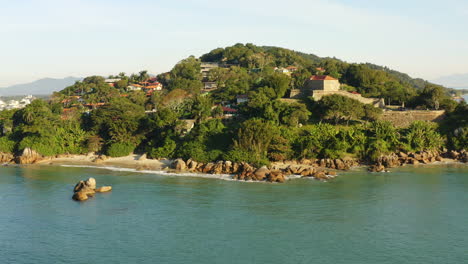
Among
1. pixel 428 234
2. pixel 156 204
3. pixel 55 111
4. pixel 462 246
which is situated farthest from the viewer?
pixel 55 111

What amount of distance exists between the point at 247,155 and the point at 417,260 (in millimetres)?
22885

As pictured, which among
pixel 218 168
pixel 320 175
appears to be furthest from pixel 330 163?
pixel 218 168

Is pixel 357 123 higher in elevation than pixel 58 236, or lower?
higher

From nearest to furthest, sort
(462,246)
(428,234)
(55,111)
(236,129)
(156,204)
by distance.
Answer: (462,246) < (428,234) < (156,204) < (236,129) < (55,111)

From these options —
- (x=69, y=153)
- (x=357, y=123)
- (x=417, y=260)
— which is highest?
(x=357, y=123)

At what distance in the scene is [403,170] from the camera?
143 feet

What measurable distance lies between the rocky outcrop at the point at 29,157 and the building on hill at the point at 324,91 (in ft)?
109

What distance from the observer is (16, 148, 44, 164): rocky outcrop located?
51031 millimetres

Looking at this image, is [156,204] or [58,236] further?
[156,204]

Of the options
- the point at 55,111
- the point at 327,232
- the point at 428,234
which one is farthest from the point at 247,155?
the point at 55,111

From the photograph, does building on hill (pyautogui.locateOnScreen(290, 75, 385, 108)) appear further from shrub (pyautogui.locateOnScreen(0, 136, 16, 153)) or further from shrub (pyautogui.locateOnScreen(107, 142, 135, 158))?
shrub (pyautogui.locateOnScreen(0, 136, 16, 153))

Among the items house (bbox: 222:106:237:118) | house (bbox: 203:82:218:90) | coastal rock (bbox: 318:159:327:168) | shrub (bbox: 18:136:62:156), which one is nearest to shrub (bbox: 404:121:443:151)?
coastal rock (bbox: 318:159:327:168)

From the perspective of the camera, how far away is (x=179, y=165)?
44.3m

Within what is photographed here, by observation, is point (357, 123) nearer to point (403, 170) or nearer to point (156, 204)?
point (403, 170)
